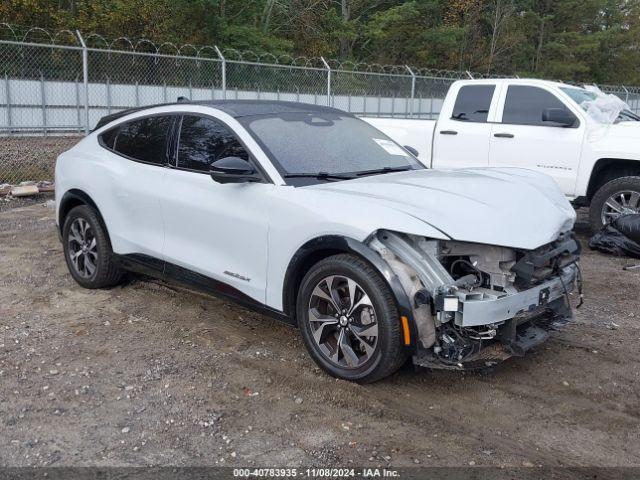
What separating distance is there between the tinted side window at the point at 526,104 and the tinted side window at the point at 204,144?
503 centimetres

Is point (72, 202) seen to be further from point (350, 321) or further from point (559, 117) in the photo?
point (559, 117)

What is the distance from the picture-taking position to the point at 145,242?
4961mm

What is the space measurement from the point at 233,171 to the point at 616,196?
17.8ft

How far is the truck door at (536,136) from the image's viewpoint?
7.81m

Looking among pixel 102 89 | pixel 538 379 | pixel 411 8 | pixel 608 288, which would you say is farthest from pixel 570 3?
pixel 538 379

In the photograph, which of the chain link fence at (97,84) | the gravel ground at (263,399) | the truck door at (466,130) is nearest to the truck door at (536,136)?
the truck door at (466,130)

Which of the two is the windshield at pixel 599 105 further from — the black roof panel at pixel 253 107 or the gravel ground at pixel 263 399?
the black roof panel at pixel 253 107

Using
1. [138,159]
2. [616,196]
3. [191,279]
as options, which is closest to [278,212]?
[191,279]

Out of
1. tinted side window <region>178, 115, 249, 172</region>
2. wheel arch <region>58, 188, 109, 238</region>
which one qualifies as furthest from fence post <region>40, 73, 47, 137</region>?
tinted side window <region>178, 115, 249, 172</region>

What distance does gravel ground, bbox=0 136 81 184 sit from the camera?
38.6ft

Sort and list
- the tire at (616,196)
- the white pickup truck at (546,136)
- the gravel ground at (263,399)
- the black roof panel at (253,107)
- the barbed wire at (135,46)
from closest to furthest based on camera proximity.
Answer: the gravel ground at (263,399)
the black roof panel at (253,107)
the tire at (616,196)
the white pickup truck at (546,136)
the barbed wire at (135,46)

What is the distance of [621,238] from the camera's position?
23.9 feet

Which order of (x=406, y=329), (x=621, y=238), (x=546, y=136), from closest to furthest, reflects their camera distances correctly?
(x=406, y=329) < (x=621, y=238) < (x=546, y=136)

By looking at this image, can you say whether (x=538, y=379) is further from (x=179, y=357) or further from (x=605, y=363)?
(x=179, y=357)
